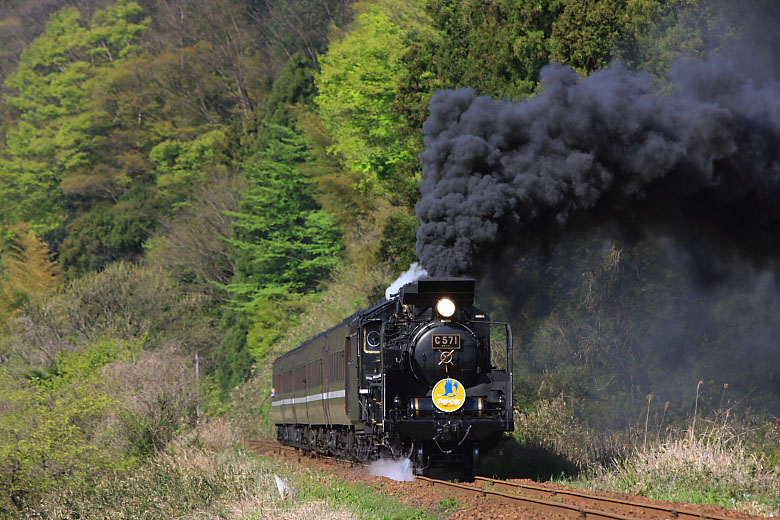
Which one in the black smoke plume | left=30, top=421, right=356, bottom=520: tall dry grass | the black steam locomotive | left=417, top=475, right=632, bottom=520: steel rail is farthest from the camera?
the black smoke plume

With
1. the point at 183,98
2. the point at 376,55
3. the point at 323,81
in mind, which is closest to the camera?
the point at 376,55

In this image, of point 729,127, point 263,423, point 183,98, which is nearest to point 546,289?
point 729,127

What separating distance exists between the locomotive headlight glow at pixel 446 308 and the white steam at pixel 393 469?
3.50 m

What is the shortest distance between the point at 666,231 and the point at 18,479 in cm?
1516

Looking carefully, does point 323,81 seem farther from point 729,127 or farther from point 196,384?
point 729,127

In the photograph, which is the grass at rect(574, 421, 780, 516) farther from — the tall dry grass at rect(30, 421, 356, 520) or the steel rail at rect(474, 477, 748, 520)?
the tall dry grass at rect(30, 421, 356, 520)

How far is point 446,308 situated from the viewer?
1612cm

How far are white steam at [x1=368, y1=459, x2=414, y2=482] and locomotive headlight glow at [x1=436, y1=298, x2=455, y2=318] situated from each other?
11.5 feet

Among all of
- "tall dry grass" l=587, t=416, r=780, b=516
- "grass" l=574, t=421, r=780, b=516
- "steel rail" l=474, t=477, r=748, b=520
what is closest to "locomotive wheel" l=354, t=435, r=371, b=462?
"steel rail" l=474, t=477, r=748, b=520

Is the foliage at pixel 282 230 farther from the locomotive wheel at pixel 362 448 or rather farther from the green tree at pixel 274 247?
the locomotive wheel at pixel 362 448

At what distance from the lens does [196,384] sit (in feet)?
97.2

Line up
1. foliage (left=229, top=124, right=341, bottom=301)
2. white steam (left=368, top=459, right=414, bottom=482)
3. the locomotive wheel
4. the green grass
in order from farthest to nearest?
foliage (left=229, top=124, right=341, bottom=301) < the locomotive wheel < white steam (left=368, top=459, right=414, bottom=482) < the green grass

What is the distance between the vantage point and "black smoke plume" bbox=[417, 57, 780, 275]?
1741 cm

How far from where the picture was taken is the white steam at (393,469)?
18.1 m
